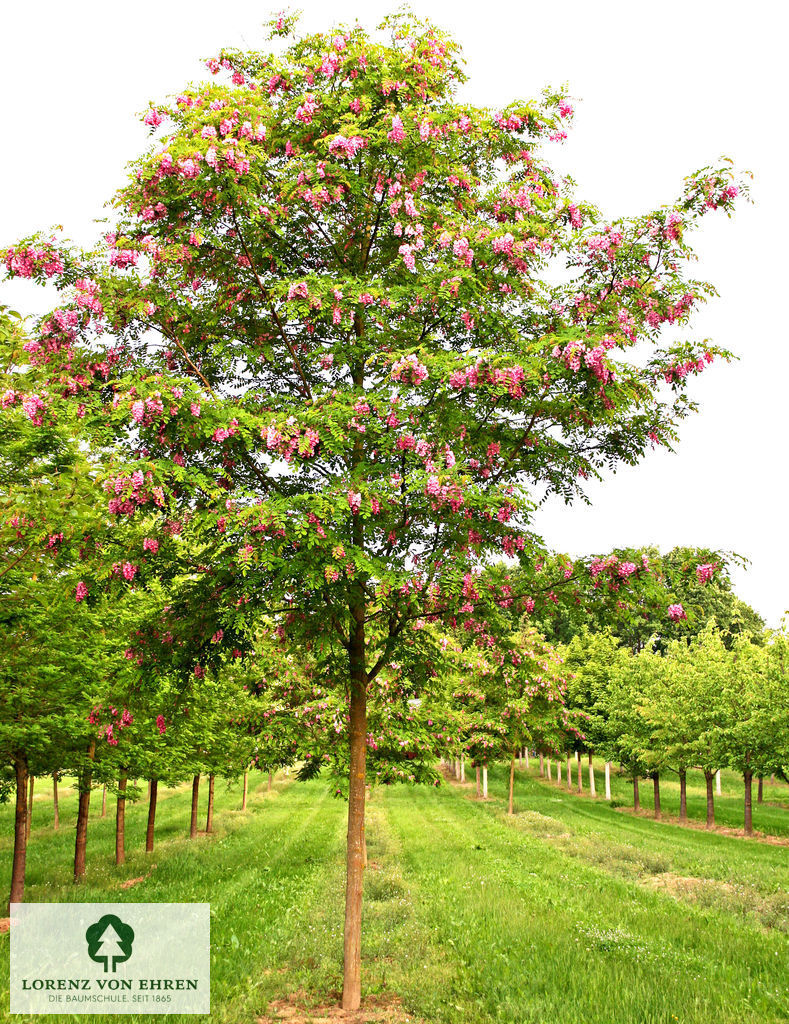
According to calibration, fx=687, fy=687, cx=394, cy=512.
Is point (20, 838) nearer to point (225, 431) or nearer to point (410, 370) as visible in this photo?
point (225, 431)

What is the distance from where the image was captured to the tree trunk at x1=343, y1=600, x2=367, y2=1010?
816cm

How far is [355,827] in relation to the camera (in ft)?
28.3

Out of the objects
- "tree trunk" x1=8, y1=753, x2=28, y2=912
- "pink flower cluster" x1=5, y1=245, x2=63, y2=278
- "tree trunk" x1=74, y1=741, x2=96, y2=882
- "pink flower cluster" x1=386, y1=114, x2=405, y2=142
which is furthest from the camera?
"tree trunk" x1=74, y1=741, x2=96, y2=882

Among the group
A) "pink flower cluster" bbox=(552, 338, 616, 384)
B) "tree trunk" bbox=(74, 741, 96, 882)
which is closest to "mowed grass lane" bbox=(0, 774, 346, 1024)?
"tree trunk" bbox=(74, 741, 96, 882)

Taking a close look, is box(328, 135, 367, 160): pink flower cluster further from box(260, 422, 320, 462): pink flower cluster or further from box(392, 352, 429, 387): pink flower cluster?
box(260, 422, 320, 462): pink flower cluster

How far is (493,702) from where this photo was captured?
3150cm

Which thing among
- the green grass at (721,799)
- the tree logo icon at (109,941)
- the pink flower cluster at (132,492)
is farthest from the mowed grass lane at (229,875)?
the green grass at (721,799)

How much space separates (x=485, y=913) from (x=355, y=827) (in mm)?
5139

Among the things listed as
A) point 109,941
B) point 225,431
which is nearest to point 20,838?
point 109,941

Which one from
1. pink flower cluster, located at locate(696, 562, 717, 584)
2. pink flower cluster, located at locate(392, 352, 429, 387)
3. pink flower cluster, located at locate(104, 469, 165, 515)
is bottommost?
pink flower cluster, located at locate(696, 562, 717, 584)

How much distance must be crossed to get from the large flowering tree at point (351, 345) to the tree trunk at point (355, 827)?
0.11ft

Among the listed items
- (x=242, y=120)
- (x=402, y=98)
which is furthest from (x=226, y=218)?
(x=402, y=98)

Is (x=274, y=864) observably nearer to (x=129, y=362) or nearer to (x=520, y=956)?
(x=520, y=956)

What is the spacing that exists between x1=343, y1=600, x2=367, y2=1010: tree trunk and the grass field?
514 millimetres
